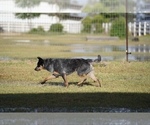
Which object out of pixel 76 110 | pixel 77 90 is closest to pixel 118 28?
pixel 77 90

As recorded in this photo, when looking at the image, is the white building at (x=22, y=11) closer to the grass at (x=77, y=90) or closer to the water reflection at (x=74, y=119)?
the grass at (x=77, y=90)

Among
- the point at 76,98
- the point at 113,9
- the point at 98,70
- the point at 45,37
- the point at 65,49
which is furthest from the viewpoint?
the point at 45,37

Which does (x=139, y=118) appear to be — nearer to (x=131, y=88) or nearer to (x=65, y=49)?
(x=131, y=88)

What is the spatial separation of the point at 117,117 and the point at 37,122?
4.64 feet

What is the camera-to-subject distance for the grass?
955 cm

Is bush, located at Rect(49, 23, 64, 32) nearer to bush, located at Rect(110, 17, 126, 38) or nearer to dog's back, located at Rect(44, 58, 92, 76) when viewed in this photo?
bush, located at Rect(110, 17, 126, 38)

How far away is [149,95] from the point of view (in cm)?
1100

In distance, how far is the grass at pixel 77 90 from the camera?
31.3 ft

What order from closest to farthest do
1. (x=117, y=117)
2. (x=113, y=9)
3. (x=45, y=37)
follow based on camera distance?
(x=117, y=117) < (x=113, y=9) < (x=45, y=37)

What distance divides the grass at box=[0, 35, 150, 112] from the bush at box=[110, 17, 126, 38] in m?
13.0

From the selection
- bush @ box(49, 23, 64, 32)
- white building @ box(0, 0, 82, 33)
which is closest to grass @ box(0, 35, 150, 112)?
white building @ box(0, 0, 82, 33)

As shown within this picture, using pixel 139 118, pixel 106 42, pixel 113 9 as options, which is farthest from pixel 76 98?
pixel 106 42

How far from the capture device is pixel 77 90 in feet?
38.0

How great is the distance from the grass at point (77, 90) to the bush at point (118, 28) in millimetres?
13036
